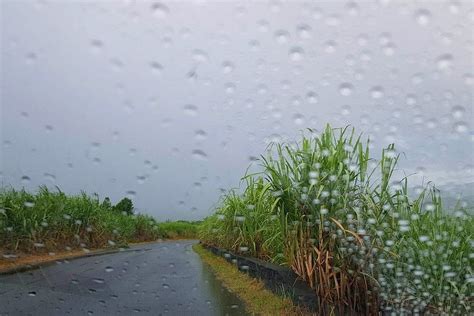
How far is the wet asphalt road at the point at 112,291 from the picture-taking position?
12.9 feet

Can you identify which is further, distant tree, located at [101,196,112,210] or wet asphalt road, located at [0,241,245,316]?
wet asphalt road, located at [0,241,245,316]

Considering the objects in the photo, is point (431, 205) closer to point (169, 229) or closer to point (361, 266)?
point (361, 266)

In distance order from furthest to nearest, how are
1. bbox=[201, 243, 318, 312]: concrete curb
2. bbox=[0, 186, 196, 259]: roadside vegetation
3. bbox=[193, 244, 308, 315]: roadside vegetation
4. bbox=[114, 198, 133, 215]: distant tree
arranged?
bbox=[201, 243, 318, 312]: concrete curb, bbox=[193, 244, 308, 315]: roadside vegetation, bbox=[0, 186, 196, 259]: roadside vegetation, bbox=[114, 198, 133, 215]: distant tree

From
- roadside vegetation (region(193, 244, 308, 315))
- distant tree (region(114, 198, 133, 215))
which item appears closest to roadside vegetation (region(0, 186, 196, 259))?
distant tree (region(114, 198, 133, 215))

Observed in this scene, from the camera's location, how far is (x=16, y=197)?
3814 millimetres

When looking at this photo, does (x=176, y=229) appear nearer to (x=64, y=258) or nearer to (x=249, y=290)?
(x=64, y=258)

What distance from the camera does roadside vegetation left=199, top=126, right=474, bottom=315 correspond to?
3.99 meters

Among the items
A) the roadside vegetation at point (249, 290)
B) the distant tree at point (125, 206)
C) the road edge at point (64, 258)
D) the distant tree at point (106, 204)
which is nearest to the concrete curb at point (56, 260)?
the road edge at point (64, 258)

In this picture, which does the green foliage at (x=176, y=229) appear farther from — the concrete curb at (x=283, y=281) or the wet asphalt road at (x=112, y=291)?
the concrete curb at (x=283, y=281)

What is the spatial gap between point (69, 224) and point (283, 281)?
177 centimetres

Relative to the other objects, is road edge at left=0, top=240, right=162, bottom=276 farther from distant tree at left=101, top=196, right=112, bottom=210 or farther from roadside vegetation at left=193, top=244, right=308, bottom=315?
roadside vegetation at left=193, top=244, right=308, bottom=315

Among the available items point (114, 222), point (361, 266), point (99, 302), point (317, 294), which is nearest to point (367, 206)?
point (361, 266)

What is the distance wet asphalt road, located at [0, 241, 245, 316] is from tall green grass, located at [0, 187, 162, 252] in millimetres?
225

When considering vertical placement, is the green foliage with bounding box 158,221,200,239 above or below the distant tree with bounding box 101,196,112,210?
below
